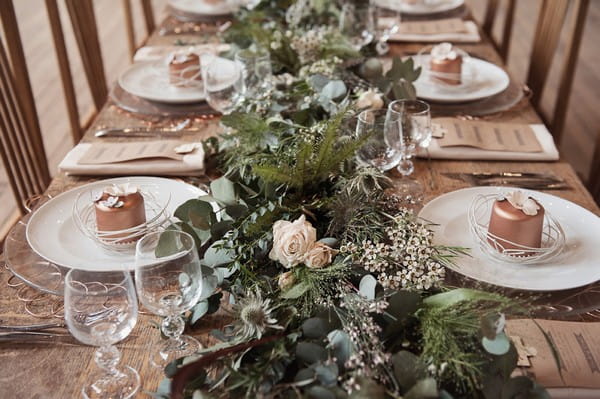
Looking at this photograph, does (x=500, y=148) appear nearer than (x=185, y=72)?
Yes

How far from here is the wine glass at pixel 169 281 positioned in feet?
3.16

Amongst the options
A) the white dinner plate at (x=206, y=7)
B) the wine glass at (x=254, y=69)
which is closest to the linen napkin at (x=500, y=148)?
the wine glass at (x=254, y=69)

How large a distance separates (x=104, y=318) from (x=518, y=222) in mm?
696

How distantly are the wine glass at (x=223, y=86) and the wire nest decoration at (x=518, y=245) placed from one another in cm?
70

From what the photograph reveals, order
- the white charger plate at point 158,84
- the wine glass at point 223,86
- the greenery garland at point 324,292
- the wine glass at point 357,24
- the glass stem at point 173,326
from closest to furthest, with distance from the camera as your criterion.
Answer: the greenery garland at point 324,292 < the glass stem at point 173,326 < the wine glass at point 223,86 < the white charger plate at point 158,84 < the wine glass at point 357,24

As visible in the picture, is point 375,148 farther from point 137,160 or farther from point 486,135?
point 137,160

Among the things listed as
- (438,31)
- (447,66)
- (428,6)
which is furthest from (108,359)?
(428,6)

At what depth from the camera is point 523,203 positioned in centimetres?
119

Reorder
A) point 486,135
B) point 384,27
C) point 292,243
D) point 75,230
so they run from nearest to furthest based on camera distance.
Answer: point 292,243 → point 75,230 → point 486,135 → point 384,27

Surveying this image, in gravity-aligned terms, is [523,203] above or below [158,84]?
above

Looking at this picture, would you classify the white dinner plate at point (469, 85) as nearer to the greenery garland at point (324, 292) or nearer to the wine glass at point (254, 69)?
the wine glass at point (254, 69)

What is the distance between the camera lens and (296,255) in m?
1.06

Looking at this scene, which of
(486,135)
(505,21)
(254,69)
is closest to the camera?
(486,135)

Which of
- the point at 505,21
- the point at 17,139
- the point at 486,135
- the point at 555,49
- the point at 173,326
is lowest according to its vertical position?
the point at 505,21
